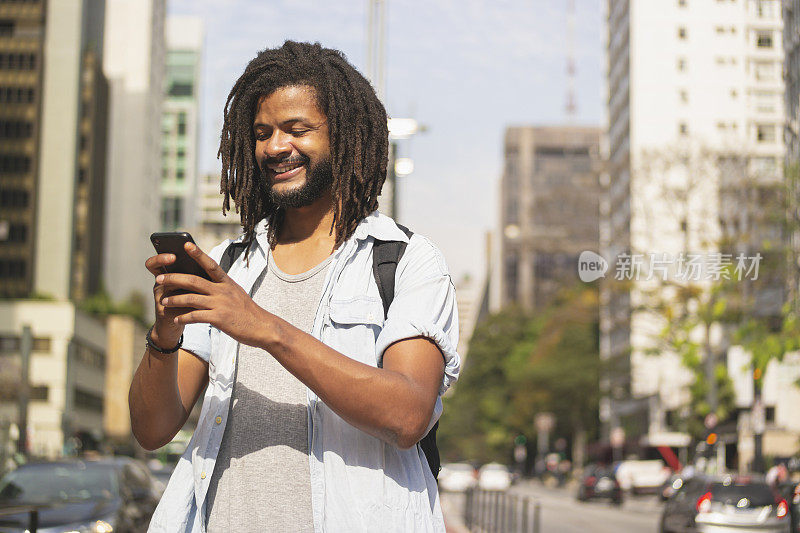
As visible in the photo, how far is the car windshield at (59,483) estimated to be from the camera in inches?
476

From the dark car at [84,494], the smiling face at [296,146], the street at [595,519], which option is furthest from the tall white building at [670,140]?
the smiling face at [296,146]

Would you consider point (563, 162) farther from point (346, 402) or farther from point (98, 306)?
point (346, 402)

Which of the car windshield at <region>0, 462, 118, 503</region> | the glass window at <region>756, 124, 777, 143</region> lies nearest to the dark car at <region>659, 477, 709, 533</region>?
the glass window at <region>756, 124, 777, 143</region>

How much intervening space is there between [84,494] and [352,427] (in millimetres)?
10228

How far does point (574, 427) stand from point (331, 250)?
86.3 metres

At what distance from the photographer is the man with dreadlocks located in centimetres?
229

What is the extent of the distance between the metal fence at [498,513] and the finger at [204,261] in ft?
40.2

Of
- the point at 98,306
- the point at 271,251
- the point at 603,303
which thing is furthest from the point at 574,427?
the point at 271,251

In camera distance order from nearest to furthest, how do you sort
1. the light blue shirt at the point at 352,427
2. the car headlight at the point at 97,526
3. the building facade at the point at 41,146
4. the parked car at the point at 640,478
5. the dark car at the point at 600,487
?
the light blue shirt at the point at 352,427 < the car headlight at the point at 97,526 < the dark car at the point at 600,487 < the parked car at the point at 640,478 < the building facade at the point at 41,146

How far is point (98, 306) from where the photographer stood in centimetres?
8744

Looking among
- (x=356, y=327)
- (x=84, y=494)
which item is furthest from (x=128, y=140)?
(x=356, y=327)

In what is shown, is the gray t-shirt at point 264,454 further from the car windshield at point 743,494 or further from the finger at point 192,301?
the car windshield at point 743,494

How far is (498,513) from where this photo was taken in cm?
1952

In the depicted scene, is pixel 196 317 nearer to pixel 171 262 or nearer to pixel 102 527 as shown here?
pixel 171 262
